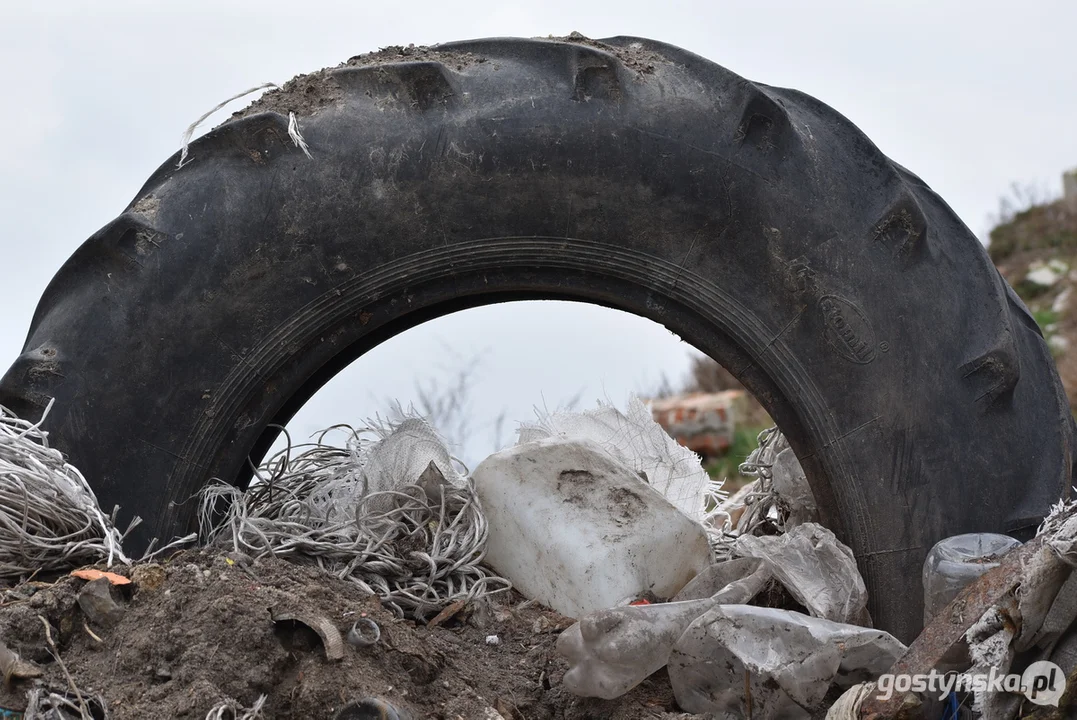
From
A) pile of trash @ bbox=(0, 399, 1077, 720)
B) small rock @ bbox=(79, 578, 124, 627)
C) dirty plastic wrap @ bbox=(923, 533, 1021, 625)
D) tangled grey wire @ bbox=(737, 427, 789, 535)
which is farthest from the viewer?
tangled grey wire @ bbox=(737, 427, 789, 535)

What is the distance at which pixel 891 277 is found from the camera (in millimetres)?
1692

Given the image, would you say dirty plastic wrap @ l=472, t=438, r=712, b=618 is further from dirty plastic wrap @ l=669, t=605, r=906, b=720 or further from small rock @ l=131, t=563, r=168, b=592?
small rock @ l=131, t=563, r=168, b=592

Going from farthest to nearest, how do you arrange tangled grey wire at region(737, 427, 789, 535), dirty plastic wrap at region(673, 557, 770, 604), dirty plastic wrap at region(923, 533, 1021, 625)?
tangled grey wire at region(737, 427, 789, 535), dirty plastic wrap at region(673, 557, 770, 604), dirty plastic wrap at region(923, 533, 1021, 625)

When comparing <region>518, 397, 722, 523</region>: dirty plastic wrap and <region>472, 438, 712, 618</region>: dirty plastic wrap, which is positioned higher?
<region>518, 397, 722, 523</region>: dirty plastic wrap

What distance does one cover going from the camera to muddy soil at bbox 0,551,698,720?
1.27m

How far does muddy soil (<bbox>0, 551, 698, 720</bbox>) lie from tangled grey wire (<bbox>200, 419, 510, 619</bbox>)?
0.43 feet

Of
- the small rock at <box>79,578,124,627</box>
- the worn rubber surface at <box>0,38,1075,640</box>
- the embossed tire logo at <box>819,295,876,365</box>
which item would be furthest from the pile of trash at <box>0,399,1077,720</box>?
the embossed tire logo at <box>819,295,876,365</box>

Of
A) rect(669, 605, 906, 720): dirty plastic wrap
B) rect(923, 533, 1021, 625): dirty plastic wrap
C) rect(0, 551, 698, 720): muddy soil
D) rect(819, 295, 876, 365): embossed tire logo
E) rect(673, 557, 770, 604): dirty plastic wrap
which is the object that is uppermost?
rect(819, 295, 876, 365): embossed tire logo

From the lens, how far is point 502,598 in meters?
1.74

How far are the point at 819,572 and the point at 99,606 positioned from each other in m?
1.01

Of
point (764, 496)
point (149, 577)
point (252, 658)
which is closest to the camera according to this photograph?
point (252, 658)

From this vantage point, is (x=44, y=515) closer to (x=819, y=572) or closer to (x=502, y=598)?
(x=502, y=598)

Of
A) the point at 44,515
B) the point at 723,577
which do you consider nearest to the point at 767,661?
the point at 723,577

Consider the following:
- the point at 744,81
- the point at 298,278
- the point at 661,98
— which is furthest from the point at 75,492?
the point at 744,81
